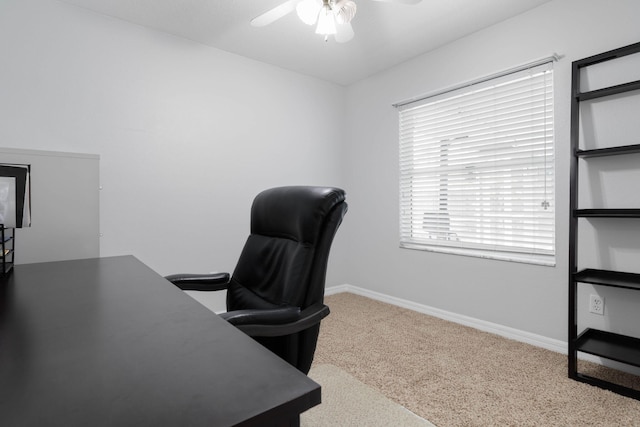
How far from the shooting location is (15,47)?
2201 millimetres

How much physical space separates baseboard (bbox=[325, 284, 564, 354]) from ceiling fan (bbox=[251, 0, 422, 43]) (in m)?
2.38

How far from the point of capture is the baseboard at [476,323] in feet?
7.76

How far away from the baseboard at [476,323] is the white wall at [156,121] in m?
1.49

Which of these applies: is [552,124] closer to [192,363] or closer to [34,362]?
[192,363]

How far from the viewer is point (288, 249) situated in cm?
→ 141

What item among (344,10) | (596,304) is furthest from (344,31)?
(596,304)

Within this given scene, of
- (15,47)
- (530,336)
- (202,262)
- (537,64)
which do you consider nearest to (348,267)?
(202,262)

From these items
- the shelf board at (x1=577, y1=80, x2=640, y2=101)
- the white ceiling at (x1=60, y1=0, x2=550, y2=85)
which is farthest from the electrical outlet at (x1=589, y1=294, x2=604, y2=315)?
the white ceiling at (x1=60, y1=0, x2=550, y2=85)

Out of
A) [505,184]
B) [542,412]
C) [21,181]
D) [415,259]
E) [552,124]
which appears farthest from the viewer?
[415,259]

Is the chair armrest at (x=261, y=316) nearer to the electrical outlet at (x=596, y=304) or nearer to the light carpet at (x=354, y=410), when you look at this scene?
the light carpet at (x=354, y=410)

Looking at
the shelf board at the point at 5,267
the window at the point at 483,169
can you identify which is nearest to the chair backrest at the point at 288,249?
the shelf board at the point at 5,267

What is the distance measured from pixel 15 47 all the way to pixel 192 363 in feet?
9.14

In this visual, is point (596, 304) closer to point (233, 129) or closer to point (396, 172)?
point (396, 172)

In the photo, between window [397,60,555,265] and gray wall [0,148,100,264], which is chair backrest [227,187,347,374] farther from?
window [397,60,555,265]
